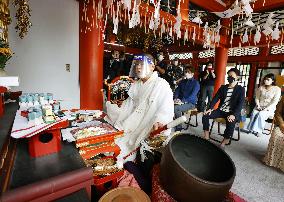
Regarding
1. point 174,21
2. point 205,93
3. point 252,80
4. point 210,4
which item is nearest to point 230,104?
point 174,21

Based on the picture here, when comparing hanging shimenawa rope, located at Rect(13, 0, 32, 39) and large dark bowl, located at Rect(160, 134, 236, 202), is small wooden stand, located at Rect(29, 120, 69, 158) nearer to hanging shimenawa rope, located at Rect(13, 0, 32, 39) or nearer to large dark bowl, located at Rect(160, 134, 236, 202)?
large dark bowl, located at Rect(160, 134, 236, 202)

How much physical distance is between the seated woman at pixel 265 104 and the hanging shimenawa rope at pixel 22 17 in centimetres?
630

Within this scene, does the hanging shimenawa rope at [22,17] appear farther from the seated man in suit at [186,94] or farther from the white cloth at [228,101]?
the white cloth at [228,101]

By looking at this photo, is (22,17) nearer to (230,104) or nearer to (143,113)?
(143,113)

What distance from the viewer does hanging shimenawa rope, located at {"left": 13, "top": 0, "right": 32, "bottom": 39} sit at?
3770 mm

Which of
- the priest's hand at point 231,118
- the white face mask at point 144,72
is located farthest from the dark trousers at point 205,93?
the white face mask at point 144,72

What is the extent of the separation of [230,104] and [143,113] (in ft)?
8.84

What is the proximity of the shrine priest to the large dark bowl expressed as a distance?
2.32 feet

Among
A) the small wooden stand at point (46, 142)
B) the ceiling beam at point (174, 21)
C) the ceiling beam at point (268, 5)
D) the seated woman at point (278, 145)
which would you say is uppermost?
the ceiling beam at point (268, 5)

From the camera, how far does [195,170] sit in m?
1.59

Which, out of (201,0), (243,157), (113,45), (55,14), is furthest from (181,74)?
(113,45)

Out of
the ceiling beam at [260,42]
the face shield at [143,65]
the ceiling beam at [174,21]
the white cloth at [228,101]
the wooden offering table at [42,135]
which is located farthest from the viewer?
the ceiling beam at [260,42]

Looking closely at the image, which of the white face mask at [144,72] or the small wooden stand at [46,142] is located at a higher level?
the white face mask at [144,72]

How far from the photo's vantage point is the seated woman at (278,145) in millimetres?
3393
